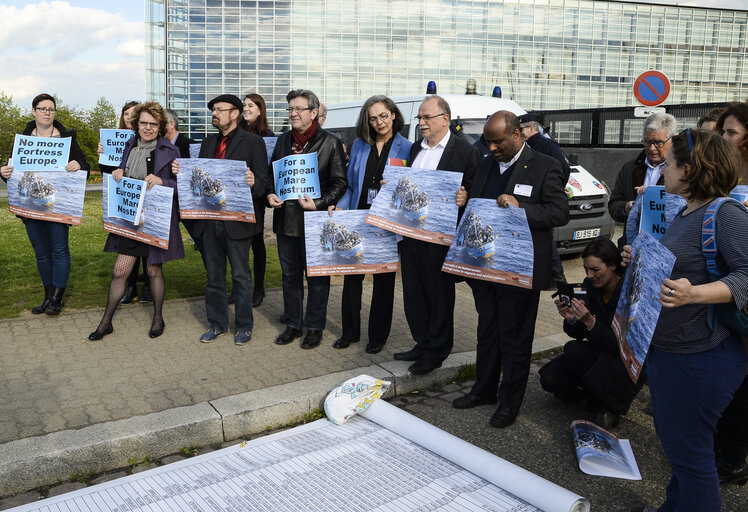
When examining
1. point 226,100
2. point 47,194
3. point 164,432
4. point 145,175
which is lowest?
point 164,432

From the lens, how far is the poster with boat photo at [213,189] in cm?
558

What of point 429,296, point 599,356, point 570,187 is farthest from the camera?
point 570,187

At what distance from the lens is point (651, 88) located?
9.66 meters

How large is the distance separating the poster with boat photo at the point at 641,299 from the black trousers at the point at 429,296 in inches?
81.2

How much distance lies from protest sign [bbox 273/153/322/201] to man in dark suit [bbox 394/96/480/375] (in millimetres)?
919

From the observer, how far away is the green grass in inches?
287

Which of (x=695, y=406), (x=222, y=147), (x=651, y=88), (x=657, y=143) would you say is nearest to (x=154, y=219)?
(x=222, y=147)

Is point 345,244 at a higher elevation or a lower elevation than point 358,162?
lower

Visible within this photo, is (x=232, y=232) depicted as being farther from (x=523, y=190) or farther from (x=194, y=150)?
(x=523, y=190)

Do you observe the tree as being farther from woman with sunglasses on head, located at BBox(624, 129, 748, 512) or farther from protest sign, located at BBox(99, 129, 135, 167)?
woman with sunglasses on head, located at BBox(624, 129, 748, 512)

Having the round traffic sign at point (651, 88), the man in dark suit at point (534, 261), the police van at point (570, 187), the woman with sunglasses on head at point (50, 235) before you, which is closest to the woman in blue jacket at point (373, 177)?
the man in dark suit at point (534, 261)

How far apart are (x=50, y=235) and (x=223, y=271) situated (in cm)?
213

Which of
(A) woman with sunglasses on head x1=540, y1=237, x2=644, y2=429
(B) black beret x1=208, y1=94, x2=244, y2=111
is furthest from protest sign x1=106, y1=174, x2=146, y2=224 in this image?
(A) woman with sunglasses on head x1=540, y1=237, x2=644, y2=429

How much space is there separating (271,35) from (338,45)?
4863 millimetres
